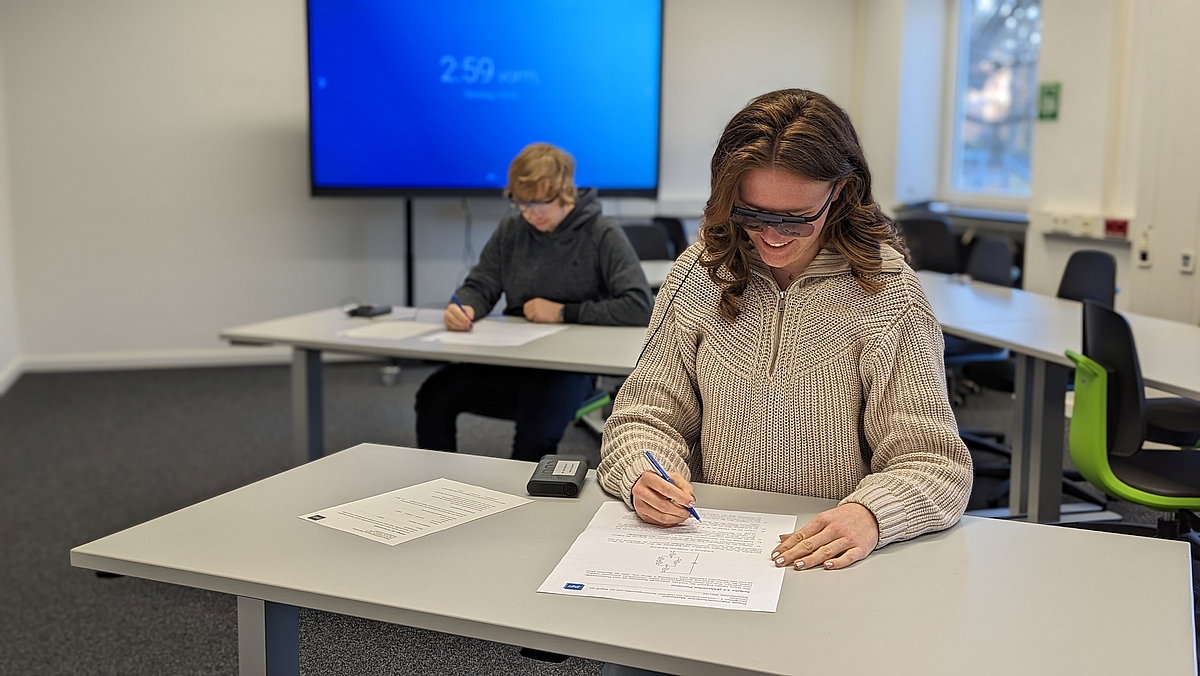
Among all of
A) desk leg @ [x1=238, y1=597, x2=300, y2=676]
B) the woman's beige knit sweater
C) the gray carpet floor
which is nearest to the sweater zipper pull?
the woman's beige knit sweater

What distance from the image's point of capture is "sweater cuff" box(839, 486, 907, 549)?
55.5 inches

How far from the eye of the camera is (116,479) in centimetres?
405

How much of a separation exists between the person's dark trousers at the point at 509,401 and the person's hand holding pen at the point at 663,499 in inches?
63.2

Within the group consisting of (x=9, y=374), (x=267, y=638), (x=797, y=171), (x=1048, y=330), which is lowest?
(x=9, y=374)

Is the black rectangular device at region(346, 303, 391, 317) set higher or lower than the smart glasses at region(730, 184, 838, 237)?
lower

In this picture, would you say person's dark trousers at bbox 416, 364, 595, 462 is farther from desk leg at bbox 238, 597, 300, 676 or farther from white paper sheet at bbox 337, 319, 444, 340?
desk leg at bbox 238, 597, 300, 676

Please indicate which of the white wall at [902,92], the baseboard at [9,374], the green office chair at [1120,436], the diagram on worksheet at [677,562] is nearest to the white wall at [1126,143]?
the white wall at [902,92]

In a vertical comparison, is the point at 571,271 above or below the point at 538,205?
below

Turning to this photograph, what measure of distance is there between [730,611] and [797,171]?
68 centimetres

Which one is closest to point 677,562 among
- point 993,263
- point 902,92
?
point 993,263

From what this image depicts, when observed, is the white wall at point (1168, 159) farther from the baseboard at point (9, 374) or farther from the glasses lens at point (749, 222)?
the baseboard at point (9, 374)

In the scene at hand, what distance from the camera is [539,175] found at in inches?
129

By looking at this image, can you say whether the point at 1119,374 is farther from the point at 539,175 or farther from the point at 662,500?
the point at 539,175

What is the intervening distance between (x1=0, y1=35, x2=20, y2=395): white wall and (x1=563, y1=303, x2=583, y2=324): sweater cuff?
12.7 feet
